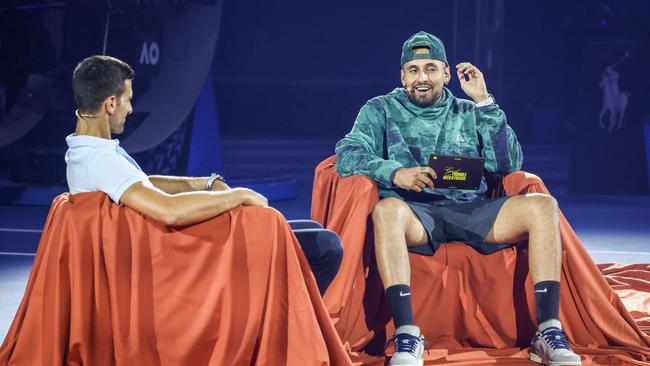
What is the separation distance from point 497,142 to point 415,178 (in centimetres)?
46

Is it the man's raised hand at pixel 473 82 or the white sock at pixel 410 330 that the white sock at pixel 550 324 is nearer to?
the white sock at pixel 410 330

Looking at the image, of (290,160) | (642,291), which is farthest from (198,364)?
(290,160)

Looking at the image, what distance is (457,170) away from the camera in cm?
369

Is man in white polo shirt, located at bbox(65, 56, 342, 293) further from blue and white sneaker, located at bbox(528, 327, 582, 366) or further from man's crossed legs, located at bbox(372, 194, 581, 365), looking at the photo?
blue and white sneaker, located at bbox(528, 327, 582, 366)

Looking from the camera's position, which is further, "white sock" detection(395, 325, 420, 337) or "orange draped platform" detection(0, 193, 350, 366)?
"white sock" detection(395, 325, 420, 337)

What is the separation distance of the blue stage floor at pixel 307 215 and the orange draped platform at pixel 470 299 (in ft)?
4.50

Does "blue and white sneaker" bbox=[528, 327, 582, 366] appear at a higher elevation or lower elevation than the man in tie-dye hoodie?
lower

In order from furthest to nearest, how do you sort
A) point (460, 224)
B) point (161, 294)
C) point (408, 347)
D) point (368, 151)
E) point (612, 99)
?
1. point (612, 99)
2. point (368, 151)
3. point (460, 224)
4. point (408, 347)
5. point (161, 294)

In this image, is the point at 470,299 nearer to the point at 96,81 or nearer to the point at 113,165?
the point at 113,165

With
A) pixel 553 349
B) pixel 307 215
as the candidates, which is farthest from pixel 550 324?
pixel 307 215

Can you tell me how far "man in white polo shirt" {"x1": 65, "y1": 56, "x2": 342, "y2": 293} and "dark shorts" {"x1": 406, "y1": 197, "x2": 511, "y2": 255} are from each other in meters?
0.95

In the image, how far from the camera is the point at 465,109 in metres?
4.12

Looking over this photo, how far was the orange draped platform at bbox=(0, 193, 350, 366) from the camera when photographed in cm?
290

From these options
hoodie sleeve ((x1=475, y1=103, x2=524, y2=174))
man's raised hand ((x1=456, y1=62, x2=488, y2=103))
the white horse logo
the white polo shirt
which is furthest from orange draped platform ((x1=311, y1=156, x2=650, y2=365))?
the white horse logo
